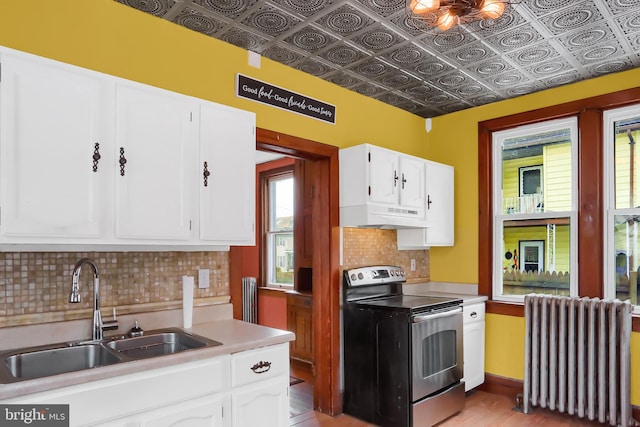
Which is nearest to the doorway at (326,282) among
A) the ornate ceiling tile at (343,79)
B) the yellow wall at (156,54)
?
the yellow wall at (156,54)

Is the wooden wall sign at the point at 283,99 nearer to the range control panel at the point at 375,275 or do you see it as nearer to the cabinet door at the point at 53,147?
the cabinet door at the point at 53,147

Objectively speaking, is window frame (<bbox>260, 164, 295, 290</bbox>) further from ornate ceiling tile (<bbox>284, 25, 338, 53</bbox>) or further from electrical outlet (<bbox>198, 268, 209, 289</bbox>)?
electrical outlet (<bbox>198, 268, 209, 289</bbox>)

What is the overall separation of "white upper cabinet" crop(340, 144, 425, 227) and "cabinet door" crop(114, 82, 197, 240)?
4.69 feet

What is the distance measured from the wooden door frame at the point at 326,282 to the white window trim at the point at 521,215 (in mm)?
1589

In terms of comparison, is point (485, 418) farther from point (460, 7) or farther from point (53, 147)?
point (53, 147)

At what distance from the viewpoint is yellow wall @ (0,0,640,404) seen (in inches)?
87.2

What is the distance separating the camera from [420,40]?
288 cm

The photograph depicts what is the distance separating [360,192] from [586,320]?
1921mm

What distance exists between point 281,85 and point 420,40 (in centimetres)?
100

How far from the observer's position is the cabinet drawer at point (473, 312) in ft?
12.2

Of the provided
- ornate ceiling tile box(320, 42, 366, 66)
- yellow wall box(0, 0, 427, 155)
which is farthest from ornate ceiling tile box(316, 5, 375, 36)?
yellow wall box(0, 0, 427, 155)

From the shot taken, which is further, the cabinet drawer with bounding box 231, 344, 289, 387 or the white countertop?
the cabinet drawer with bounding box 231, 344, 289, 387

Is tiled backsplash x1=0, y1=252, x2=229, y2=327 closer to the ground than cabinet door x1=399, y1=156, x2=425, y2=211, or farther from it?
closer to the ground

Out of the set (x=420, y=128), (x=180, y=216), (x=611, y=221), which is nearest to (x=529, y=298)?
(x=611, y=221)
